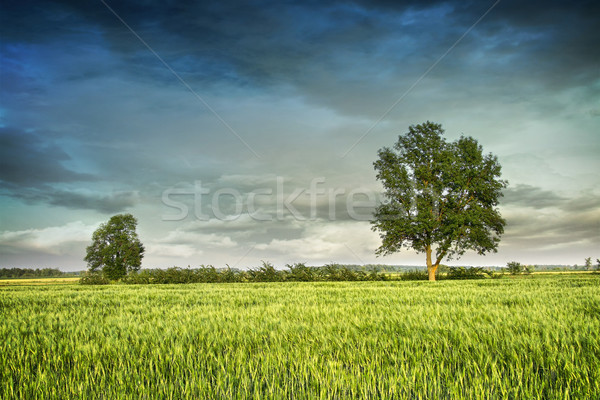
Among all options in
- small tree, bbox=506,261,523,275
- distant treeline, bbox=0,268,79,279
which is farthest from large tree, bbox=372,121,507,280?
distant treeline, bbox=0,268,79,279

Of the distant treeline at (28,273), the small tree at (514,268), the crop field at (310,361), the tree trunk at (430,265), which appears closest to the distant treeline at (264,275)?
the tree trunk at (430,265)

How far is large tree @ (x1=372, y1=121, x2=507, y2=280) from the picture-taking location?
3120 centimetres

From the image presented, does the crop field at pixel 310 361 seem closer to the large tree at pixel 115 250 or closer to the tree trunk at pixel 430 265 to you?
the tree trunk at pixel 430 265

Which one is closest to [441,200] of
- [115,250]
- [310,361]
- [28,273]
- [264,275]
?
[264,275]

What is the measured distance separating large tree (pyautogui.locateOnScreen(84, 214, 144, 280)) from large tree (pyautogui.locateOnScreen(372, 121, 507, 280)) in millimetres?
42792

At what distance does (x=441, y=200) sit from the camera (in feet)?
103

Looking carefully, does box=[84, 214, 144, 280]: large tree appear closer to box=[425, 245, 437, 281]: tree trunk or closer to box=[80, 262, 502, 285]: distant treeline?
box=[80, 262, 502, 285]: distant treeline

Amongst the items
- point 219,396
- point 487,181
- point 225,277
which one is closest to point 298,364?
point 219,396

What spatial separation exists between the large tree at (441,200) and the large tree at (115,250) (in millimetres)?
42792

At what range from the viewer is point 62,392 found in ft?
9.46

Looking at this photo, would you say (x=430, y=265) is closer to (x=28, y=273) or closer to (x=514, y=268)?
(x=514, y=268)

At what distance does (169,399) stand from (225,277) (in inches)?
1240

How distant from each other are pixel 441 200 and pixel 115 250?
50.8 metres

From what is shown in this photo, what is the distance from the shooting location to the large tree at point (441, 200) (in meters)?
31.2
